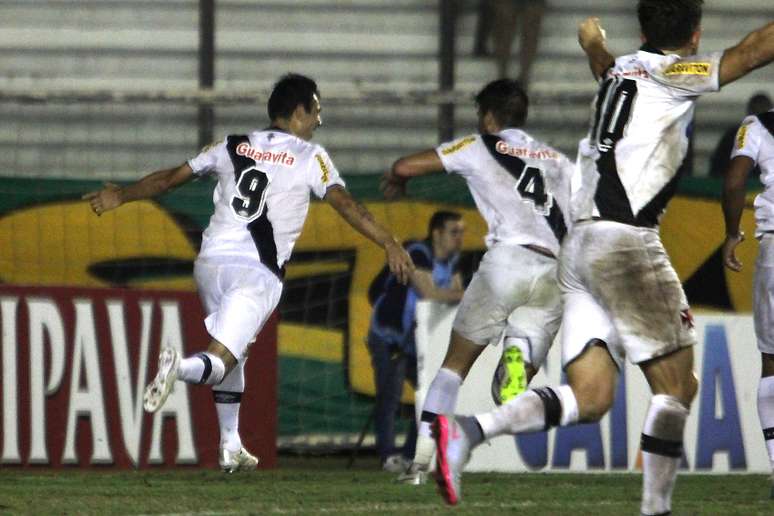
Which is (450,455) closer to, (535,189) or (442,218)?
(535,189)

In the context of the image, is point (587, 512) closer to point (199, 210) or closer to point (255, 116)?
point (199, 210)

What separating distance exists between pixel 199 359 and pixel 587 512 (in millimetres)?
2242

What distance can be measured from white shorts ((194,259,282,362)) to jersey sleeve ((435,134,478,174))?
1.08 m

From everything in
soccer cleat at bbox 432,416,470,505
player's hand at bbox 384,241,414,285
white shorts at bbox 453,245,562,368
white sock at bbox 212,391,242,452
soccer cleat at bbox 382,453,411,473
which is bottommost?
soccer cleat at bbox 382,453,411,473

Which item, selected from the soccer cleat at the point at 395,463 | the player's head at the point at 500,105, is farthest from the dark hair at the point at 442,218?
the player's head at the point at 500,105

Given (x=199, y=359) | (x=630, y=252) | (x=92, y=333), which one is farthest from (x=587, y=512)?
(x=92, y=333)

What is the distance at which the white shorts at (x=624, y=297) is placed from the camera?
665 cm

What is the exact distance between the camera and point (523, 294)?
9.37 m

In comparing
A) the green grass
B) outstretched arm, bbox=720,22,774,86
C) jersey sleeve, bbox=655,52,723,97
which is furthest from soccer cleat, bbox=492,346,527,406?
outstretched arm, bbox=720,22,774,86

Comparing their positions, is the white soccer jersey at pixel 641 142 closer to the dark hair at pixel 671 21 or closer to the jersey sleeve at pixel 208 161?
the dark hair at pixel 671 21

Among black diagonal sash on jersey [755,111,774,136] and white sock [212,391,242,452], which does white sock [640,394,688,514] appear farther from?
white sock [212,391,242,452]

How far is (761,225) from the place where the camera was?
934cm

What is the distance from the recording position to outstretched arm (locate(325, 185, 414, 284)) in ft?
29.3

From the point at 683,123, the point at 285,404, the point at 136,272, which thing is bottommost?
the point at 285,404
